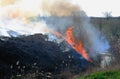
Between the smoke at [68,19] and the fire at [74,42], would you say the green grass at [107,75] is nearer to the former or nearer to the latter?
the fire at [74,42]

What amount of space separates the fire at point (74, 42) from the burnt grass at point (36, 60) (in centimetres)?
161

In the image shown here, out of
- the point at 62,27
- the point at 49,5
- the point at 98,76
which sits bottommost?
the point at 98,76

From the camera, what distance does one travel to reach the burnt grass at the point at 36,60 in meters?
20.2

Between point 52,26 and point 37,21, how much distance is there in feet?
6.12

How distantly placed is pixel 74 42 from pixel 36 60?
35.0ft

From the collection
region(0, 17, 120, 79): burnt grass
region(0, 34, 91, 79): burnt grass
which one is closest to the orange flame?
region(0, 17, 120, 79): burnt grass

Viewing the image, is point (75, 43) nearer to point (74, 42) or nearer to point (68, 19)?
point (74, 42)

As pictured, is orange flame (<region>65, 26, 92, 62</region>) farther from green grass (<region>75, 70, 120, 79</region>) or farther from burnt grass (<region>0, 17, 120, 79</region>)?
green grass (<region>75, 70, 120, 79</region>)

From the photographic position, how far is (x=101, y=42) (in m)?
→ 40.7

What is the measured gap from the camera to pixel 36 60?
24.0 meters

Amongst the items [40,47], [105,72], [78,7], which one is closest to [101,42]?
[78,7]

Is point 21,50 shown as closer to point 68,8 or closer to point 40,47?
point 40,47

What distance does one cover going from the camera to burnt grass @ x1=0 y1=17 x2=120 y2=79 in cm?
2025

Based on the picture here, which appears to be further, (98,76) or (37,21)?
(37,21)
